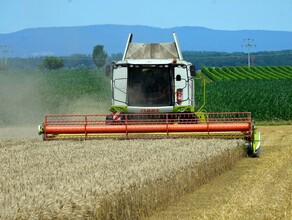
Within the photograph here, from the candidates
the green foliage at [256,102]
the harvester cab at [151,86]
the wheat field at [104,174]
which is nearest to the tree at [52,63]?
the green foliage at [256,102]

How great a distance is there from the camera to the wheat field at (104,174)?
7613 millimetres

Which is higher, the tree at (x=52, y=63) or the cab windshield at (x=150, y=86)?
the cab windshield at (x=150, y=86)

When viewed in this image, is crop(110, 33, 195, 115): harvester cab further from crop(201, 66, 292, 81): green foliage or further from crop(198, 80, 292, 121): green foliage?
crop(201, 66, 292, 81): green foliage

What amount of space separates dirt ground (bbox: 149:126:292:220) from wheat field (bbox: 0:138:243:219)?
0.22 metres

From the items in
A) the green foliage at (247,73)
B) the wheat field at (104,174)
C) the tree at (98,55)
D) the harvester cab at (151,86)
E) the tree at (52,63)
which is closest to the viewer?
the wheat field at (104,174)

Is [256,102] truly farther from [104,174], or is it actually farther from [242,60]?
[242,60]

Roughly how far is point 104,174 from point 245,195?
7.18 feet

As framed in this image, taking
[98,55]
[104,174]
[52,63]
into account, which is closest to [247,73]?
[52,63]

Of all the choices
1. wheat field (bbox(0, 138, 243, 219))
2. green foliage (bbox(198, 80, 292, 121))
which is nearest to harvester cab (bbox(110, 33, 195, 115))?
wheat field (bbox(0, 138, 243, 219))

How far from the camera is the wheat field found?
761 cm

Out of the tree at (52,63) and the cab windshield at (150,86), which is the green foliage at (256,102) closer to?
the cab windshield at (150,86)

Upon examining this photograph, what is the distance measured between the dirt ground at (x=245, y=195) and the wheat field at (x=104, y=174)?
8.7 inches

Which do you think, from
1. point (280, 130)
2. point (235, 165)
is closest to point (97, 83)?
point (280, 130)

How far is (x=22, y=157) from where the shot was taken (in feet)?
43.4
